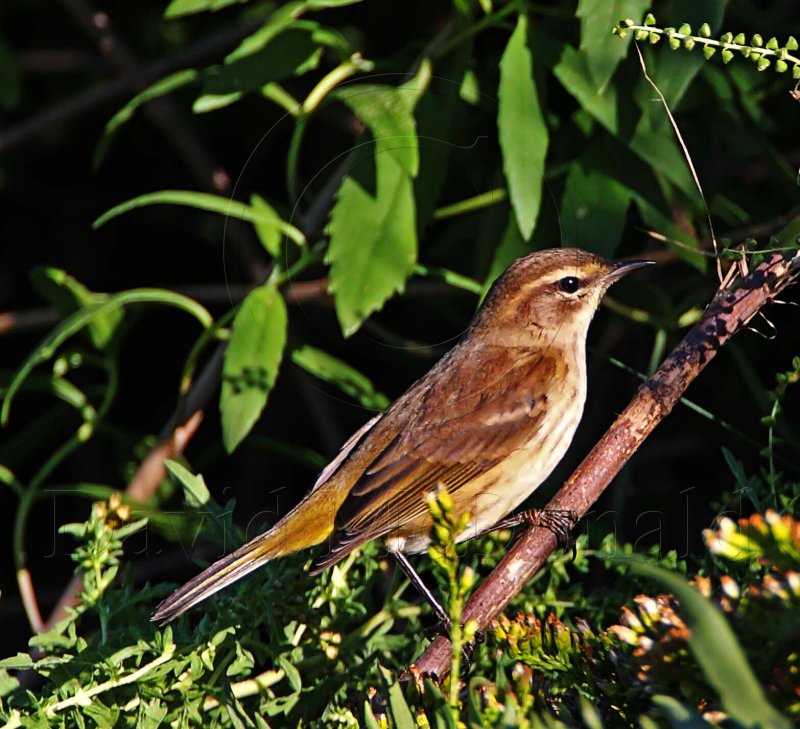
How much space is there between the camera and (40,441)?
426 centimetres

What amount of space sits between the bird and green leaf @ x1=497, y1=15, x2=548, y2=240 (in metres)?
0.37

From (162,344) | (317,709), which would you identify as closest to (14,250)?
(162,344)

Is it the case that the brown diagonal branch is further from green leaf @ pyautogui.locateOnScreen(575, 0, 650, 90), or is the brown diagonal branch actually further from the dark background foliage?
green leaf @ pyautogui.locateOnScreen(575, 0, 650, 90)

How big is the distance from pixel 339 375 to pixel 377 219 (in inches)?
26.3

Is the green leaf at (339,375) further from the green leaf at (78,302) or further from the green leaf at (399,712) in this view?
the green leaf at (399,712)

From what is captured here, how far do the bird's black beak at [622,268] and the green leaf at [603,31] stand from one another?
0.62 meters

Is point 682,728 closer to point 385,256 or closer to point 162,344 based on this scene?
point 385,256

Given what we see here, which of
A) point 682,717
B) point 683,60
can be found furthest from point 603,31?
point 682,717

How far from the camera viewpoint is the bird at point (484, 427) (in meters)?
3.10

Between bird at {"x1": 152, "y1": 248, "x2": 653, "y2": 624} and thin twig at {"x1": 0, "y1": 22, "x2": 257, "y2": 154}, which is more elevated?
thin twig at {"x1": 0, "y1": 22, "x2": 257, "y2": 154}

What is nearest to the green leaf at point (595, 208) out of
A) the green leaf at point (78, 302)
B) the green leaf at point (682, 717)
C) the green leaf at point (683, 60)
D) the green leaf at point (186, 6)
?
the green leaf at point (683, 60)

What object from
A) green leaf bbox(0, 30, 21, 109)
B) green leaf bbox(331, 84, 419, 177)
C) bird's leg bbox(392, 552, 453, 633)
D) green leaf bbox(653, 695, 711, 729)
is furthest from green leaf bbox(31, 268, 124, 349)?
green leaf bbox(653, 695, 711, 729)

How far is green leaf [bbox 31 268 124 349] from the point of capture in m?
3.82

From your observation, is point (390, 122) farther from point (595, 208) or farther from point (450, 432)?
point (450, 432)
